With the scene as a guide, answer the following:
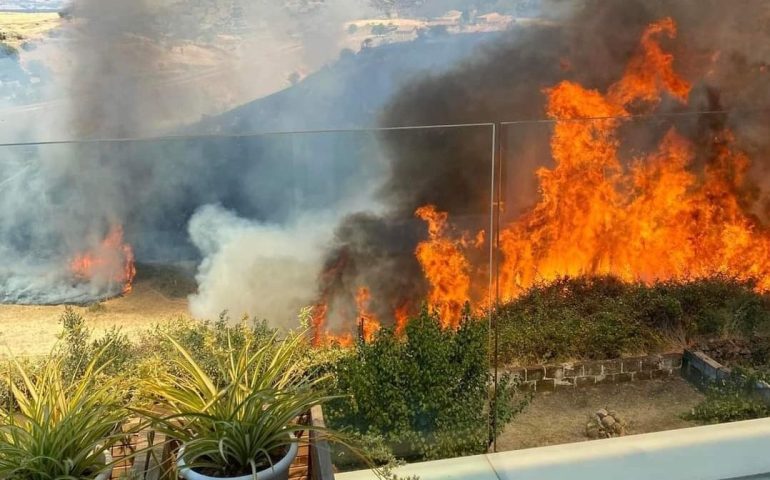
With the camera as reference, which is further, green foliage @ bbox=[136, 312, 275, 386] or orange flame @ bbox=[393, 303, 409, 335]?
orange flame @ bbox=[393, 303, 409, 335]

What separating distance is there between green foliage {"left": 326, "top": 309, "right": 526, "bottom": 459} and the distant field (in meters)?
2.74

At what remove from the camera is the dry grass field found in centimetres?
226

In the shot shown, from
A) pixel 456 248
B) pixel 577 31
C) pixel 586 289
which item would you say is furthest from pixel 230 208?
pixel 577 31

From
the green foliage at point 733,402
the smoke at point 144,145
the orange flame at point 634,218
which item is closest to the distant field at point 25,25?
the smoke at point 144,145

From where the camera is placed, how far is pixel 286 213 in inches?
108

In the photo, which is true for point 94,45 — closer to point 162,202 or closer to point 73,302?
point 162,202

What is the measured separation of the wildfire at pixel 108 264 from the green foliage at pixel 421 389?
0.79 metres

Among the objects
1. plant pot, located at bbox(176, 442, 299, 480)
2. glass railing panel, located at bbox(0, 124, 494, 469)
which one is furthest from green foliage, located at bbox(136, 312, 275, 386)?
plant pot, located at bbox(176, 442, 299, 480)

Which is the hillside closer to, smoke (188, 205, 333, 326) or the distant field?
the distant field

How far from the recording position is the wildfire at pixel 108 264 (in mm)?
2430

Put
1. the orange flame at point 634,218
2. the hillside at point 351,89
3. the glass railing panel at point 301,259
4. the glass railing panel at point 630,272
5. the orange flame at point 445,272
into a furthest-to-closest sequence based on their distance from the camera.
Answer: the hillside at point 351,89
the orange flame at point 634,218
the glass railing panel at point 630,272
the orange flame at point 445,272
the glass railing panel at point 301,259

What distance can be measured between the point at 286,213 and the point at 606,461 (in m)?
1.44

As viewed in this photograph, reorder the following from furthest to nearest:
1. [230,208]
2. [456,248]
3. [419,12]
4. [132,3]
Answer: [419,12] < [132,3] < [230,208] < [456,248]

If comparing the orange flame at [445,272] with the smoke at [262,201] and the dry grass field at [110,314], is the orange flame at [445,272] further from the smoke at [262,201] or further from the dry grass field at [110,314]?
the dry grass field at [110,314]
